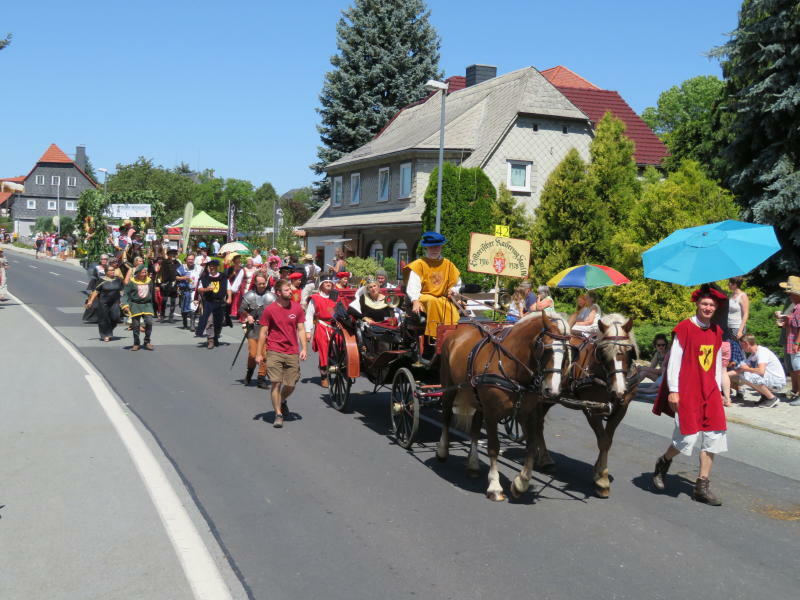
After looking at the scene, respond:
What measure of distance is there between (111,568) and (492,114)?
1339 inches

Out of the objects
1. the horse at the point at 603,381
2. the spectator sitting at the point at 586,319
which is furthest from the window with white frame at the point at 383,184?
the horse at the point at 603,381

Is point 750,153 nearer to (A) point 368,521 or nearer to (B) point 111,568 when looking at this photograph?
(A) point 368,521

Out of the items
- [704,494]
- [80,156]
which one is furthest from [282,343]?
[80,156]

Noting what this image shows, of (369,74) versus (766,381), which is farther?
(369,74)

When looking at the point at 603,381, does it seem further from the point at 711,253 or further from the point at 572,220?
the point at 572,220

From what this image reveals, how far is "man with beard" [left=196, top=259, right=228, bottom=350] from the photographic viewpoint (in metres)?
17.6

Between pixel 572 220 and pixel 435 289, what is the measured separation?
1430cm

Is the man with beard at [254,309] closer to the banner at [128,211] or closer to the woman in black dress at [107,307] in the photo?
the woman in black dress at [107,307]

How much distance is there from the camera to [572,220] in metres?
23.1

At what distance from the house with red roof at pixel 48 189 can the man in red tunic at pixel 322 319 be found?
12212 centimetres

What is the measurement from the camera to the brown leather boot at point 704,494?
7.40 metres

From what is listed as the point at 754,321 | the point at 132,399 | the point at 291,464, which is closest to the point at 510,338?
the point at 291,464

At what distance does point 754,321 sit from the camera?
53.8 feet

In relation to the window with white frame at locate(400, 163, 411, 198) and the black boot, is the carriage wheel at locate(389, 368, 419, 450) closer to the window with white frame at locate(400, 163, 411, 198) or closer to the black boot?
the black boot
